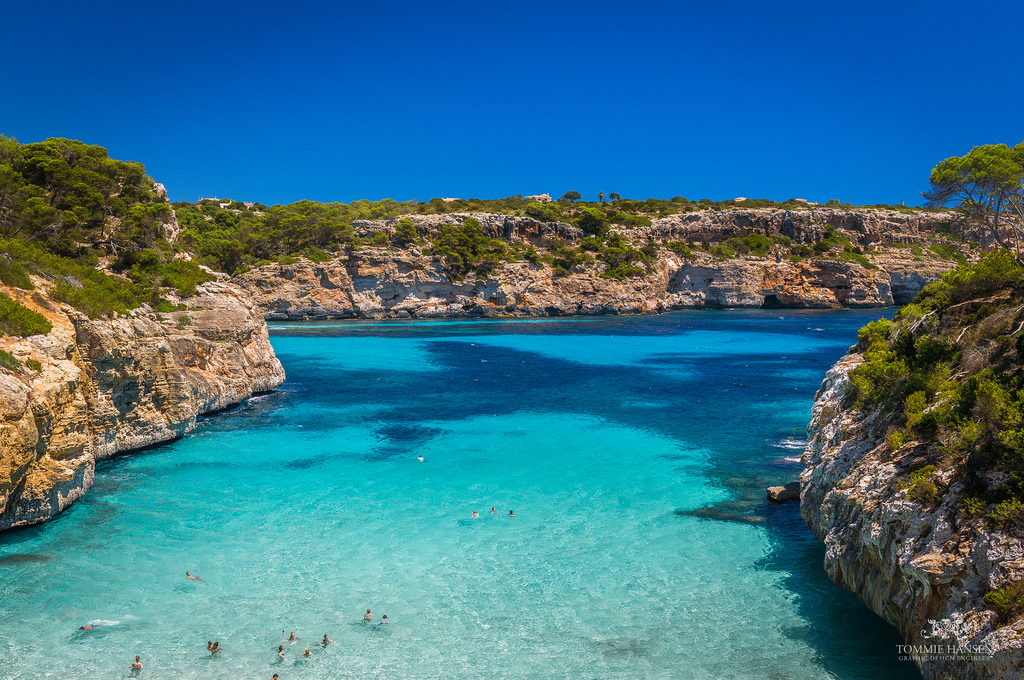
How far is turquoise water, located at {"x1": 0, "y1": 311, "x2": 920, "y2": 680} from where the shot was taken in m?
7.71

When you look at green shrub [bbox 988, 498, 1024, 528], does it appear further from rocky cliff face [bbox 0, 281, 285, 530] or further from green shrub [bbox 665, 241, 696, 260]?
green shrub [bbox 665, 241, 696, 260]

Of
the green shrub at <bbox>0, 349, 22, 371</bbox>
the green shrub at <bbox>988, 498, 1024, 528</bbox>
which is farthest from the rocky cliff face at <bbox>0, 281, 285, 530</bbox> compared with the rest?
the green shrub at <bbox>988, 498, 1024, 528</bbox>

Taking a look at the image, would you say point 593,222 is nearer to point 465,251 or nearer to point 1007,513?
point 465,251

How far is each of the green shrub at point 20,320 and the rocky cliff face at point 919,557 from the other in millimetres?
15314

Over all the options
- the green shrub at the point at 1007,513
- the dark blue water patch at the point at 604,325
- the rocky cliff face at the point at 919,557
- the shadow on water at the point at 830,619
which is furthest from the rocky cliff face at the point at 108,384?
the dark blue water patch at the point at 604,325

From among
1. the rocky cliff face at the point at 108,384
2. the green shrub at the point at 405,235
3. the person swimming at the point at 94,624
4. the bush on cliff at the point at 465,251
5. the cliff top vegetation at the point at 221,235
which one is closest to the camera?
the person swimming at the point at 94,624

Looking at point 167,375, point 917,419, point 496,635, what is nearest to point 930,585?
point 917,419

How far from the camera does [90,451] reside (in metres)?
12.9

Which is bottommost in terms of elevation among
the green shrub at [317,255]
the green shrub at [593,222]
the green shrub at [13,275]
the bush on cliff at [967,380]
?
the bush on cliff at [967,380]

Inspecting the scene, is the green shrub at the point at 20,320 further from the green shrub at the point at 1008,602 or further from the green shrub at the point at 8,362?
the green shrub at the point at 1008,602

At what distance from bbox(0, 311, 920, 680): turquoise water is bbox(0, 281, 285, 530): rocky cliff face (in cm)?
77

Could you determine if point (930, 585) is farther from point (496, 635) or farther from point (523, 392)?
point (523, 392)

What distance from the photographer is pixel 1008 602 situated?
5434mm

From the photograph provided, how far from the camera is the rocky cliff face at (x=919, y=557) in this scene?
5.63 meters
